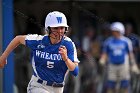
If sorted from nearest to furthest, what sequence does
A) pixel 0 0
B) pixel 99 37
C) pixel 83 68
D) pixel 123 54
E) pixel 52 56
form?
1. pixel 52 56
2. pixel 0 0
3. pixel 123 54
4. pixel 83 68
5. pixel 99 37

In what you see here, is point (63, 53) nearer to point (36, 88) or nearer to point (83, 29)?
point (36, 88)

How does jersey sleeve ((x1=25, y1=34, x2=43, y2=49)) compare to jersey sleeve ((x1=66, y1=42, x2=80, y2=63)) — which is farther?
jersey sleeve ((x1=25, y1=34, x2=43, y2=49))

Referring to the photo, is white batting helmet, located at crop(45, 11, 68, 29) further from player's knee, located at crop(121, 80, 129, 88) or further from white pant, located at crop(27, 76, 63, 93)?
player's knee, located at crop(121, 80, 129, 88)

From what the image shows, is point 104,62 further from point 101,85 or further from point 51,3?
point 51,3

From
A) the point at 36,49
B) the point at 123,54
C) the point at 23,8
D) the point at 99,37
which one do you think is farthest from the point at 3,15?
the point at 99,37

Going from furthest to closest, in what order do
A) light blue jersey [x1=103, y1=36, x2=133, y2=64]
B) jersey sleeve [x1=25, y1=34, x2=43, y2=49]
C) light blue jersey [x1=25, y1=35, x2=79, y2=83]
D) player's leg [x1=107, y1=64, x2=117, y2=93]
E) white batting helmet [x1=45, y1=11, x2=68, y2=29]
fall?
player's leg [x1=107, y1=64, x2=117, y2=93] → light blue jersey [x1=103, y1=36, x2=133, y2=64] → jersey sleeve [x1=25, y1=34, x2=43, y2=49] → light blue jersey [x1=25, y1=35, x2=79, y2=83] → white batting helmet [x1=45, y1=11, x2=68, y2=29]

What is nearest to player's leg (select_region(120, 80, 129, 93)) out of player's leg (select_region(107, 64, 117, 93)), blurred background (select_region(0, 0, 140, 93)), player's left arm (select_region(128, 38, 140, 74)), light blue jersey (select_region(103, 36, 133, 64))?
player's leg (select_region(107, 64, 117, 93))

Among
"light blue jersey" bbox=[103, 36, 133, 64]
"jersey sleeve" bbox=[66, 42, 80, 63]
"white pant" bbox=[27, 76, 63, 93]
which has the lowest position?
"white pant" bbox=[27, 76, 63, 93]

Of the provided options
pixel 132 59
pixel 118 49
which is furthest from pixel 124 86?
pixel 118 49

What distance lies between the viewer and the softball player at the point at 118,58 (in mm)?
13812

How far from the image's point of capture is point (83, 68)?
1496 cm

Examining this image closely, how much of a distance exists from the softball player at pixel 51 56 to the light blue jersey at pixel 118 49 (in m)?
5.71

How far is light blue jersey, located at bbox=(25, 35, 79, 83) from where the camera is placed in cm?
805

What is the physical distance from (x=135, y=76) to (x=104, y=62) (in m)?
1.36
